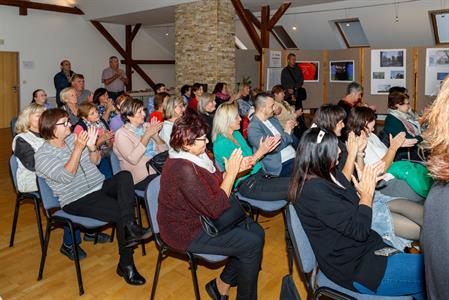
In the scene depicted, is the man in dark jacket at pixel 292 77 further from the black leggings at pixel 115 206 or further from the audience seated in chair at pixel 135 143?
the black leggings at pixel 115 206

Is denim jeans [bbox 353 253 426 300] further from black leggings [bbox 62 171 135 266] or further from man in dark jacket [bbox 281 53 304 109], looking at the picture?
man in dark jacket [bbox 281 53 304 109]

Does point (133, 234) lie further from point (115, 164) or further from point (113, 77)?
point (113, 77)

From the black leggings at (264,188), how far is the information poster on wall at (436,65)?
7.01 metres

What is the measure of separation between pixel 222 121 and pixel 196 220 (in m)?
1.37

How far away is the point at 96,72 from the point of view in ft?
46.2

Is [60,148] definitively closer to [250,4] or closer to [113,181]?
[113,181]

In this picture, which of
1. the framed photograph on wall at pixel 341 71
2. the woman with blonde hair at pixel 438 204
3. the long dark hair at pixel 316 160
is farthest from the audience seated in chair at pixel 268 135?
the framed photograph on wall at pixel 341 71

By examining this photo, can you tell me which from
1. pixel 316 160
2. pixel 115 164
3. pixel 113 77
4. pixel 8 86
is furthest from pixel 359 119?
pixel 8 86

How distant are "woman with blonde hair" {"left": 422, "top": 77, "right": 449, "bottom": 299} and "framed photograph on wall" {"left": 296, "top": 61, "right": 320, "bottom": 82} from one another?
406 inches

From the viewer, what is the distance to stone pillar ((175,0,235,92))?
9.45 metres

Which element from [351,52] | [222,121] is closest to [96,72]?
[351,52]

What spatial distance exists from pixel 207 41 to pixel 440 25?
5.97 m

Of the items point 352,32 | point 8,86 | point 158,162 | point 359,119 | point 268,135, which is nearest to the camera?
point 359,119

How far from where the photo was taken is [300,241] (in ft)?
6.79
